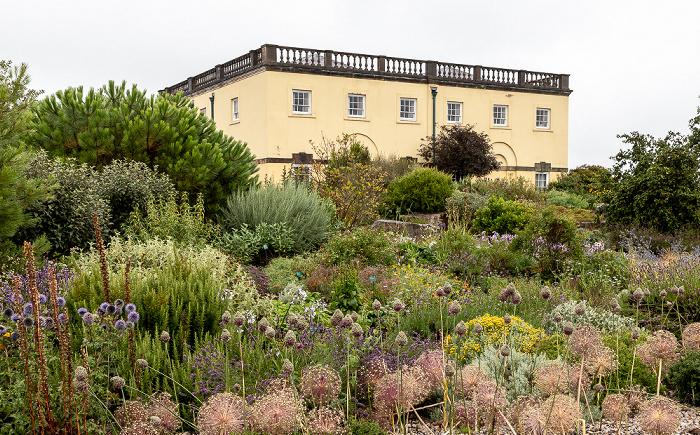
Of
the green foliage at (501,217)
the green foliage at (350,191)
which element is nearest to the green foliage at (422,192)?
the green foliage at (350,191)

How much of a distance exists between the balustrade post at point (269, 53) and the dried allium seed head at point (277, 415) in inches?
865

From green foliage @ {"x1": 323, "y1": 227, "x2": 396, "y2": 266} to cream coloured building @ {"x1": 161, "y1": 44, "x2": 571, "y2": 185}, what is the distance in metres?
15.1

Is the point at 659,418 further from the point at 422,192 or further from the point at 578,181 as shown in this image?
the point at 578,181

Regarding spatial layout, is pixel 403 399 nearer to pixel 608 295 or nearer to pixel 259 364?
pixel 259 364

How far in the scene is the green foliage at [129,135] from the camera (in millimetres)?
9763

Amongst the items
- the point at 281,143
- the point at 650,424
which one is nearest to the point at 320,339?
the point at 650,424

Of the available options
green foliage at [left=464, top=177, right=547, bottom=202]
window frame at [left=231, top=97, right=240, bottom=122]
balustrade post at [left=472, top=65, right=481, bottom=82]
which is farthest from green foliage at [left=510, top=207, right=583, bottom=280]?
balustrade post at [left=472, top=65, right=481, bottom=82]

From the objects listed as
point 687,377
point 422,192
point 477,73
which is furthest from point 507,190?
point 687,377

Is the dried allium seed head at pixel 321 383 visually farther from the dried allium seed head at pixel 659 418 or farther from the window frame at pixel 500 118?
the window frame at pixel 500 118

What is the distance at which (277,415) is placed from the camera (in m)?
2.25

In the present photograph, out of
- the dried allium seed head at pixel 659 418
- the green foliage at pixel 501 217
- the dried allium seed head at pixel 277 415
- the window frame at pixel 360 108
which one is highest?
the window frame at pixel 360 108

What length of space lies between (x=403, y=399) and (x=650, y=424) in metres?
1.03

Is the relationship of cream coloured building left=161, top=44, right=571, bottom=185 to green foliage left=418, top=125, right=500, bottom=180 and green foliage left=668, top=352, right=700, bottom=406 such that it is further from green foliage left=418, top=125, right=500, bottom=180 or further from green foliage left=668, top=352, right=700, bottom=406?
green foliage left=668, top=352, right=700, bottom=406

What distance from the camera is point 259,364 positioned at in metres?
3.67
